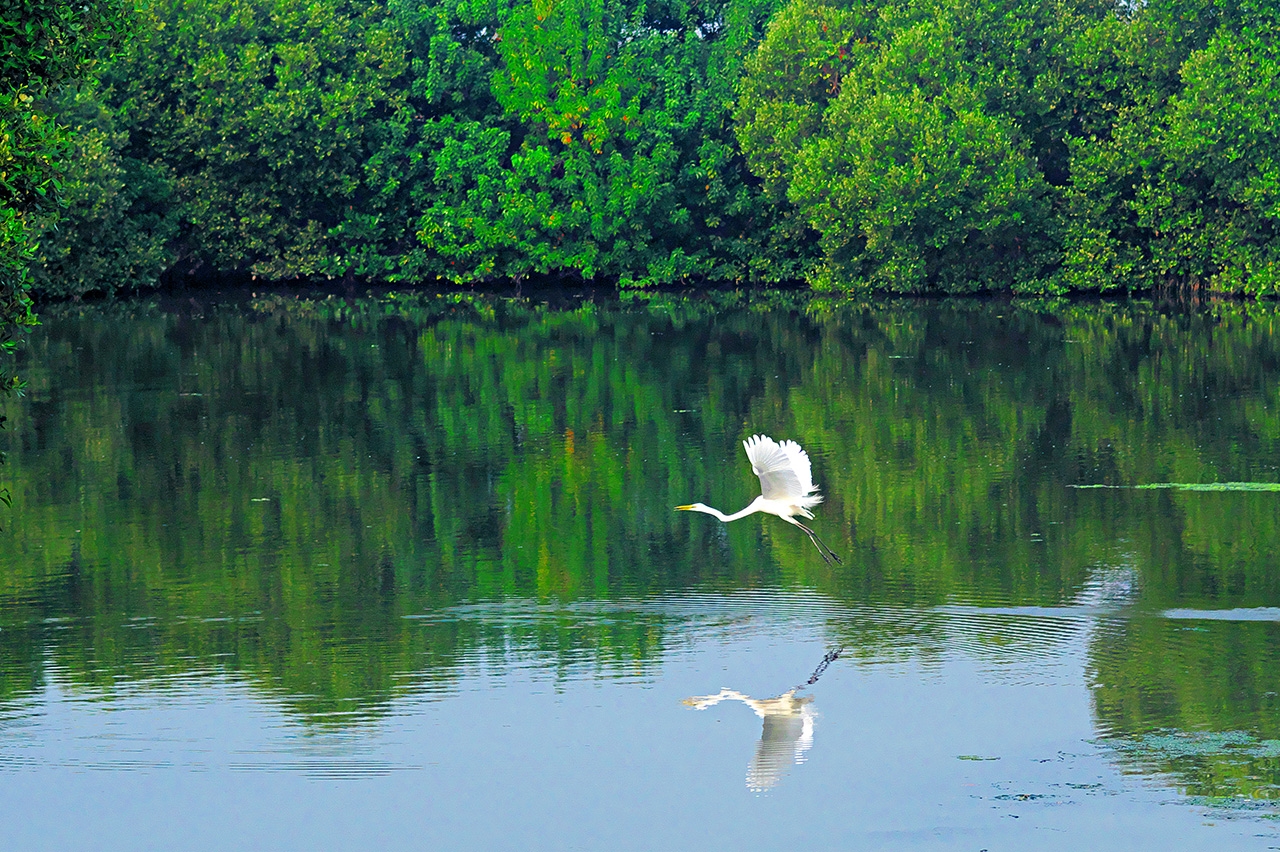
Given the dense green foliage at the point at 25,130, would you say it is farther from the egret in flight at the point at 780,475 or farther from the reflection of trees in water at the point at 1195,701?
the reflection of trees in water at the point at 1195,701

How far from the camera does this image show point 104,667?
10711 mm

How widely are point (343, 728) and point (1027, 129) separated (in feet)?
145

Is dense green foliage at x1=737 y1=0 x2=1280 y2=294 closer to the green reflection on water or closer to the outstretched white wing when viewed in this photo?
the green reflection on water

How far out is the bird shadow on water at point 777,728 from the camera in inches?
348

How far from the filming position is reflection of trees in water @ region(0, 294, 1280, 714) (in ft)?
38.7

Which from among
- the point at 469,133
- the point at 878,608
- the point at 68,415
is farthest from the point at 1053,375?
the point at 469,133

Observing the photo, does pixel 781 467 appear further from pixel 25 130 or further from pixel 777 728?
pixel 25 130

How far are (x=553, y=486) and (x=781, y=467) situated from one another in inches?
261

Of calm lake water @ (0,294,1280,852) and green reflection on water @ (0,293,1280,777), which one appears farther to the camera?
green reflection on water @ (0,293,1280,777)

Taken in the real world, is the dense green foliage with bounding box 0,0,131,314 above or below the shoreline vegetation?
below

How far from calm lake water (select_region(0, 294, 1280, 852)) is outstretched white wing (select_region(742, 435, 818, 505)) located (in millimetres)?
860

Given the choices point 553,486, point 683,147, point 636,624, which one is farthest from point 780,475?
point 683,147

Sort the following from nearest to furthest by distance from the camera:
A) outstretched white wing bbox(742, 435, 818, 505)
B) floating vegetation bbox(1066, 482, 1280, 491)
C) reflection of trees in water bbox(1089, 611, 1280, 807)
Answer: reflection of trees in water bbox(1089, 611, 1280, 807) → outstretched white wing bbox(742, 435, 818, 505) → floating vegetation bbox(1066, 482, 1280, 491)

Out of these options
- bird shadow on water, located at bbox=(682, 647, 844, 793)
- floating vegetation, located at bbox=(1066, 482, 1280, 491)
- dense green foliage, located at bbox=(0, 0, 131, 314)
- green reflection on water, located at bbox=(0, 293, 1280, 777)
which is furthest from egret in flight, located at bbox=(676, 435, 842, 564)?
floating vegetation, located at bbox=(1066, 482, 1280, 491)
